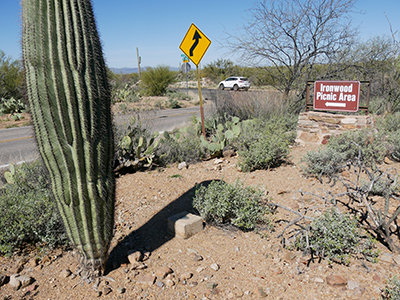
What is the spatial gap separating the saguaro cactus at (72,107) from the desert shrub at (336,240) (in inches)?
76.1

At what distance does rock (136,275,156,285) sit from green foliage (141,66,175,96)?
23649mm

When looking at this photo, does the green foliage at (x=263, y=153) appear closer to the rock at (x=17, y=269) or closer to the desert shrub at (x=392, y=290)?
the desert shrub at (x=392, y=290)

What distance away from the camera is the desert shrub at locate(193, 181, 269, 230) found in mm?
3528

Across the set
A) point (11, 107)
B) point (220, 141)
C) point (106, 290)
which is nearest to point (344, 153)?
point (220, 141)

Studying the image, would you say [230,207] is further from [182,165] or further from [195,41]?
[195,41]

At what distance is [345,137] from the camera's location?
607 cm

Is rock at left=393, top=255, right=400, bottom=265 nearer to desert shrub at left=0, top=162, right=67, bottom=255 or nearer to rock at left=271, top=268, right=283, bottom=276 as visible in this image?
rock at left=271, top=268, right=283, bottom=276

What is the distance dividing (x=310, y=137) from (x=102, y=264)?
19.0 ft

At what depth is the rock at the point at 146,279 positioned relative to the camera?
273cm

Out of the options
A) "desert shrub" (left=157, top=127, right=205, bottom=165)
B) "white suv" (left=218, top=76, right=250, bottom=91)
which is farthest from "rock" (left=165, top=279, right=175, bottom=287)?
"white suv" (left=218, top=76, right=250, bottom=91)

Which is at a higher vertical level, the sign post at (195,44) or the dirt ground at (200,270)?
the sign post at (195,44)

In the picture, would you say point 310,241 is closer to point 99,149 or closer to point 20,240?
point 99,149

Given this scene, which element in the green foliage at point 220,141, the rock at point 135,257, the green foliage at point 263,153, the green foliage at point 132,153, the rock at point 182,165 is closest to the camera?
the rock at point 135,257

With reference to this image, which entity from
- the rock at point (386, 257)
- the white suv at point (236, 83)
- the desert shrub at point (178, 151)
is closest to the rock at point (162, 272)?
the rock at point (386, 257)
